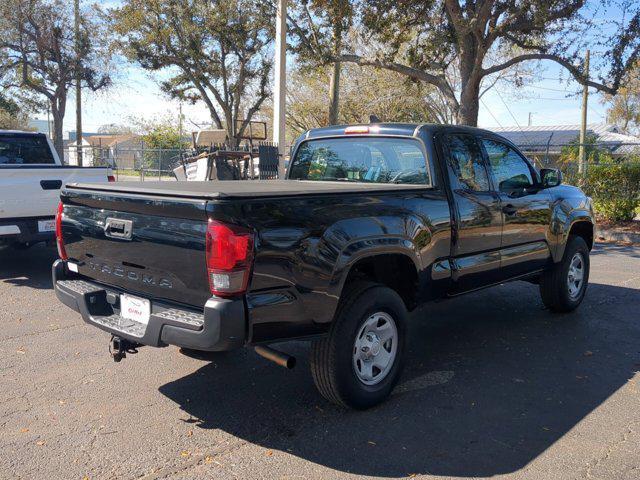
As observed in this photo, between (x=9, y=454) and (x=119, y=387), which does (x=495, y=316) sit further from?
Answer: (x=9, y=454)

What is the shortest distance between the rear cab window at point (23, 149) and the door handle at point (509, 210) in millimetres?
7510

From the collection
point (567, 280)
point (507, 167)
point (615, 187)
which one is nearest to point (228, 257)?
point (507, 167)

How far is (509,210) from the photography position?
212 inches

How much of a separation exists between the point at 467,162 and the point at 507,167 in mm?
760

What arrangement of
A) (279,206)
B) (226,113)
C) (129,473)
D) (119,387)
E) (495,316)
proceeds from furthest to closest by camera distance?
(226,113) → (495,316) → (119,387) → (279,206) → (129,473)

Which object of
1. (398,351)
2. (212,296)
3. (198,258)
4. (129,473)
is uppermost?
(198,258)

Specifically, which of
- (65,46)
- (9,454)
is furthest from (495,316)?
(65,46)

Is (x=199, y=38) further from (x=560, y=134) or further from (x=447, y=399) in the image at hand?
(x=560, y=134)

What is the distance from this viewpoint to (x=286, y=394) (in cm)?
432

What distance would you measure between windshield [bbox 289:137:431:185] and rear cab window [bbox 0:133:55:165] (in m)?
5.75

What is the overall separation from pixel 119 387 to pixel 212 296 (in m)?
1.56

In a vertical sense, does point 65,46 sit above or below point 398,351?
above

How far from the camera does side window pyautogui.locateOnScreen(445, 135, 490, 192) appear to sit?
195 inches

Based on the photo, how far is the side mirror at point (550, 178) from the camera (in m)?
5.91
